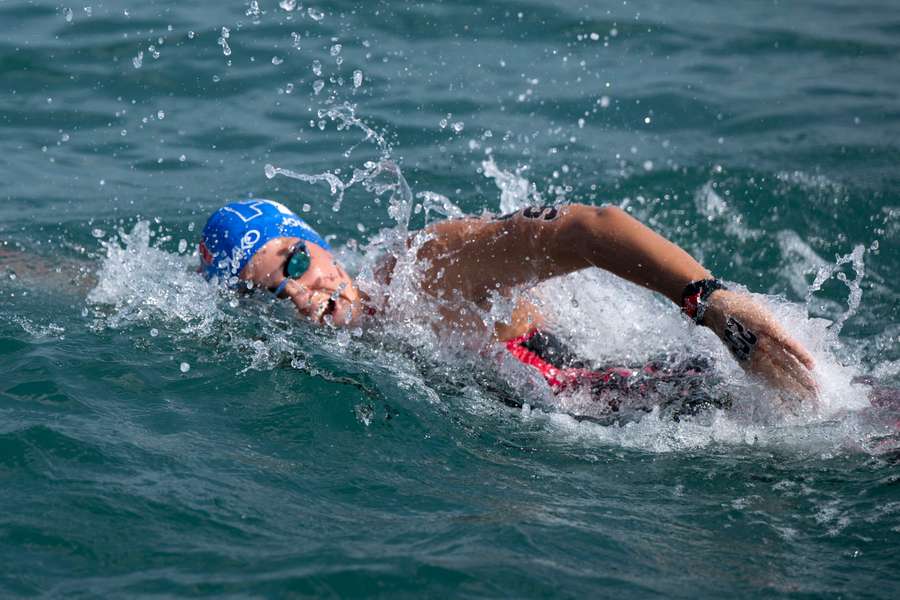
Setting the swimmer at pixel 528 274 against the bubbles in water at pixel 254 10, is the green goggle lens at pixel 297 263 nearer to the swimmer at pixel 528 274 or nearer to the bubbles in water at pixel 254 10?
the swimmer at pixel 528 274

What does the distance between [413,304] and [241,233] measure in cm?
107

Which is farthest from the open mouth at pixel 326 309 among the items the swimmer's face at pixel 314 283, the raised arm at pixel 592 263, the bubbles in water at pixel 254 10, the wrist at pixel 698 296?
the bubbles in water at pixel 254 10

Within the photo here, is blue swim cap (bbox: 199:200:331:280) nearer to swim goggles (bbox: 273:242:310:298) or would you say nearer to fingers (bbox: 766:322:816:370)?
swim goggles (bbox: 273:242:310:298)

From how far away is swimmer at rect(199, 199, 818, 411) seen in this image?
435 cm

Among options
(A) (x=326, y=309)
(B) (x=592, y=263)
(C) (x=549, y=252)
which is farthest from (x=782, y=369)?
(A) (x=326, y=309)

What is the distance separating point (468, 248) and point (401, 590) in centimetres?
217

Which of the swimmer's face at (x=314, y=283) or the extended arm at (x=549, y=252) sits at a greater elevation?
the extended arm at (x=549, y=252)

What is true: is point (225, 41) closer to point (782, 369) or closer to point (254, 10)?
point (254, 10)

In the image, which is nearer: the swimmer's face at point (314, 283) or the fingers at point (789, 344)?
the fingers at point (789, 344)

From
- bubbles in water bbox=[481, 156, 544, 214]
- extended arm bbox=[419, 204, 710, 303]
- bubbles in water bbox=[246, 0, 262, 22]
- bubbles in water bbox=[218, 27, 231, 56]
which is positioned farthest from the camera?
bubbles in water bbox=[246, 0, 262, 22]

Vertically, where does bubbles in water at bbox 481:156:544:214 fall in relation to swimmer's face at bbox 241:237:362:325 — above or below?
above

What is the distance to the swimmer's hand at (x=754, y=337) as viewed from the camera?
4277 millimetres

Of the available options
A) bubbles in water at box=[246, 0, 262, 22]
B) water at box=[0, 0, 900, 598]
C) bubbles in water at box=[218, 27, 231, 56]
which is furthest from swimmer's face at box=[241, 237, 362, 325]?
bubbles in water at box=[246, 0, 262, 22]

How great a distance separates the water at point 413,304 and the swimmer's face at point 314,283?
0.40 ft
